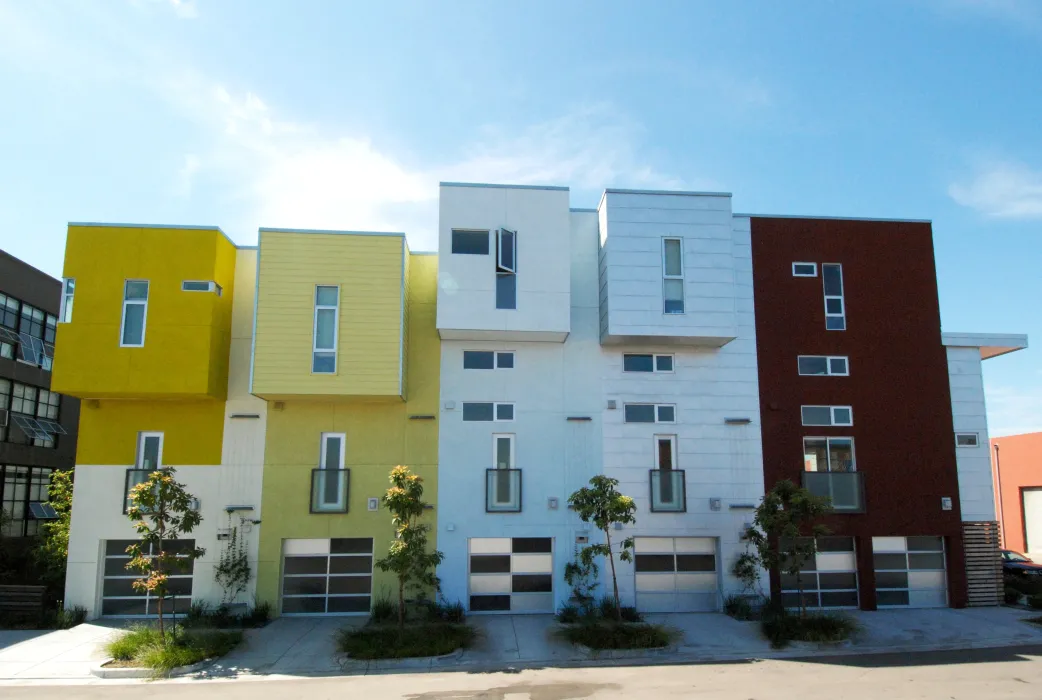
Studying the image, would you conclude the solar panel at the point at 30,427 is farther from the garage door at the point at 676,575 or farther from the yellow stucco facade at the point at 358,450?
the garage door at the point at 676,575

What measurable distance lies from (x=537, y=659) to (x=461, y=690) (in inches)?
88.6

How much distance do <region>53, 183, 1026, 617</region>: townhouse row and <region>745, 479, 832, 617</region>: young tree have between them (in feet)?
6.68

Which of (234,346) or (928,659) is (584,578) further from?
(234,346)

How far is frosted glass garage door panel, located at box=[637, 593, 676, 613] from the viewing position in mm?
16812

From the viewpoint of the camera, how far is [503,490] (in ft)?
55.2

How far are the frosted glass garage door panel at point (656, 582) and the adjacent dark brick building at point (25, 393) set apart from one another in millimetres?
19407

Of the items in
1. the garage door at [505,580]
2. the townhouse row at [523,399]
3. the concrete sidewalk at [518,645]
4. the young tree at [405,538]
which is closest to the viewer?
the concrete sidewalk at [518,645]

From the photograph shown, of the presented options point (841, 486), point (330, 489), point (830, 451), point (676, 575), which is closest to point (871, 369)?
point (830, 451)

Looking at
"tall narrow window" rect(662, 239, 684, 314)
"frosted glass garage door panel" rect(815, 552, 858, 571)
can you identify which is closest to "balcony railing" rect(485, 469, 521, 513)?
"tall narrow window" rect(662, 239, 684, 314)

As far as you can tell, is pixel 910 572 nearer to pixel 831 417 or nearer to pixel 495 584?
pixel 831 417

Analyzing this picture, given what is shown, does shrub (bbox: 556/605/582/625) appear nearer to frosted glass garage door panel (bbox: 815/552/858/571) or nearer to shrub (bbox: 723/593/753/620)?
shrub (bbox: 723/593/753/620)


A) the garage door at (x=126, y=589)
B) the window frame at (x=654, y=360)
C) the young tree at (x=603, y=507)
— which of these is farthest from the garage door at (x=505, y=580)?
the garage door at (x=126, y=589)

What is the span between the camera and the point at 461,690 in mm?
11242

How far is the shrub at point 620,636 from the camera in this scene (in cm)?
1345
